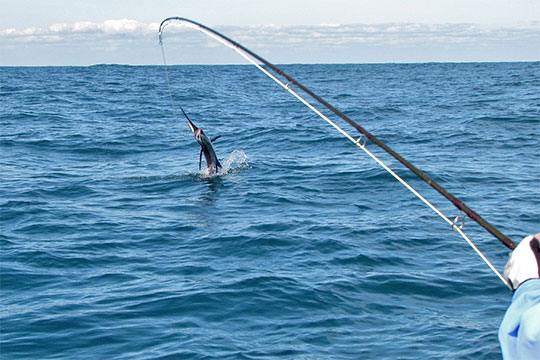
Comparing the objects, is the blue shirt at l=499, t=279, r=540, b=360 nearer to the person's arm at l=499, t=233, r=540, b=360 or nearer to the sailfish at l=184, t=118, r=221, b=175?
the person's arm at l=499, t=233, r=540, b=360

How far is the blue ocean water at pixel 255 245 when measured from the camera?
6172mm

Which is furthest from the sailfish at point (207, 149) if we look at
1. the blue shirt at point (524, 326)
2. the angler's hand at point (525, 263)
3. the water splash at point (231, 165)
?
the blue shirt at point (524, 326)

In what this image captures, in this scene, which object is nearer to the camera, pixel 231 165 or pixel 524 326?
pixel 524 326

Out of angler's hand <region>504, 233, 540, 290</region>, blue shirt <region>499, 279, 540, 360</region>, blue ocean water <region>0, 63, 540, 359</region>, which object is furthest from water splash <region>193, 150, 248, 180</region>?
blue shirt <region>499, 279, 540, 360</region>

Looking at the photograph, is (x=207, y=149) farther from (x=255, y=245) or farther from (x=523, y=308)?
(x=523, y=308)

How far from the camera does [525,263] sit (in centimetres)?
323

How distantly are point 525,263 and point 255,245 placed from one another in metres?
5.99

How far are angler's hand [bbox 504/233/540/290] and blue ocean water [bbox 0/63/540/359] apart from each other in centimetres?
263

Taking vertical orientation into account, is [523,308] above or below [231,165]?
above

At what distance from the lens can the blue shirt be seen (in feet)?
8.82

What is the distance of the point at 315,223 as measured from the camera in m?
10.1

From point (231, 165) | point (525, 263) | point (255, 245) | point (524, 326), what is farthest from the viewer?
point (231, 165)

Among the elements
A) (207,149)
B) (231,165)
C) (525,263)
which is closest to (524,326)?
(525,263)

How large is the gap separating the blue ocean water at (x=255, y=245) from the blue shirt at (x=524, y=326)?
2.90m
